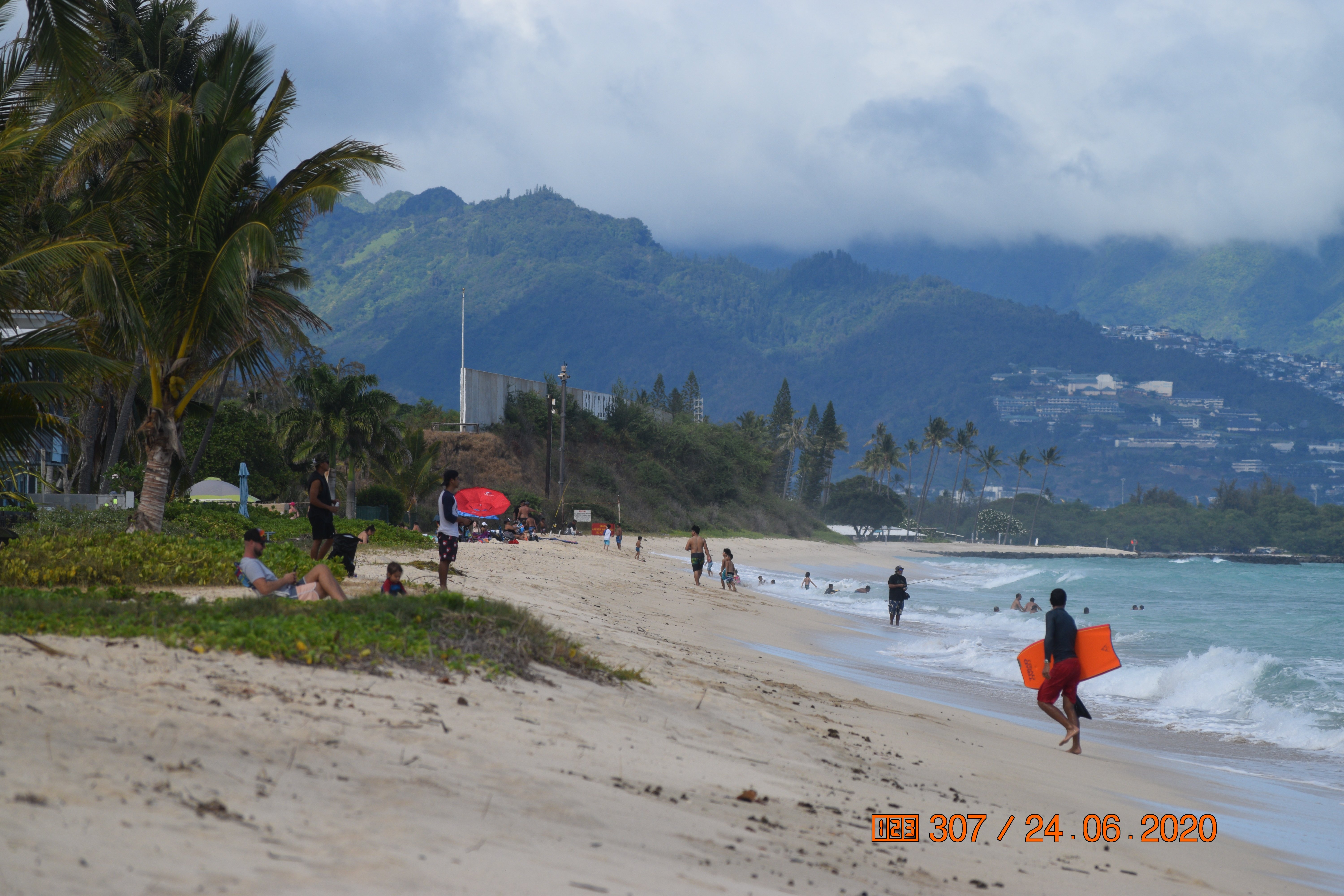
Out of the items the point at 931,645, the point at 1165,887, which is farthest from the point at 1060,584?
the point at 1165,887

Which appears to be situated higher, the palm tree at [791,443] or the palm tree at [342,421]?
the palm tree at [791,443]

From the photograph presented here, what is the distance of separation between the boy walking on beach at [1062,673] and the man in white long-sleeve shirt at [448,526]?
21.7ft

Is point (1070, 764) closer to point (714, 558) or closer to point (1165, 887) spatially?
point (1165, 887)

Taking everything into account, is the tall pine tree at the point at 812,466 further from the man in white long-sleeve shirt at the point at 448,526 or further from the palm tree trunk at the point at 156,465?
the man in white long-sleeve shirt at the point at 448,526

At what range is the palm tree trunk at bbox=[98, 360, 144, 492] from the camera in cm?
2120

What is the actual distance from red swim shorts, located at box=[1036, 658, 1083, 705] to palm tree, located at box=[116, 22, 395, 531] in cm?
1125

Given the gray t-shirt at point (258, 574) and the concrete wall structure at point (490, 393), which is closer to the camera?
the gray t-shirt at point (258, 574)

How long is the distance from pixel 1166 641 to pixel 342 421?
80.7 ft

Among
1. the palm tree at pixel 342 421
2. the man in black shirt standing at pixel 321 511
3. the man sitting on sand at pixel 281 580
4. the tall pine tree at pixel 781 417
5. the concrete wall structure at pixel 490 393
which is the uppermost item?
the tall pine tree at pixel 781 417

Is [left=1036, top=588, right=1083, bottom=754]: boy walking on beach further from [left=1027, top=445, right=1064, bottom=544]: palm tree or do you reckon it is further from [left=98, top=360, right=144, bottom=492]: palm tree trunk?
[left=1027, top=445, right=1064, bottom=544]: palm tree

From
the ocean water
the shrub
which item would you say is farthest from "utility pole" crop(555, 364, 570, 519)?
the ocean water

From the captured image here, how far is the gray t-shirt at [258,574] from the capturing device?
388 inches

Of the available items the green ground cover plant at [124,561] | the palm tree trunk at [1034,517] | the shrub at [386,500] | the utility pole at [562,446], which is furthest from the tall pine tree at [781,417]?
the green ground cover plant at [124,561]
